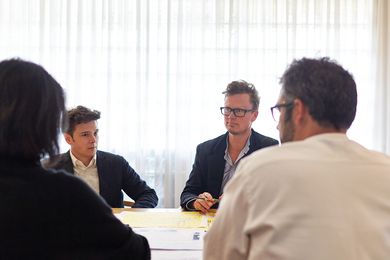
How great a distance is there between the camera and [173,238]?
5.90ft

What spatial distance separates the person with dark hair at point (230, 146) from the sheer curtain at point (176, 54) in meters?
1.09

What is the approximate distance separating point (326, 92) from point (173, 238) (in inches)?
37.9

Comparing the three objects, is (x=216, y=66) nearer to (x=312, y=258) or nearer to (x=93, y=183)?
(x=93, y=183)

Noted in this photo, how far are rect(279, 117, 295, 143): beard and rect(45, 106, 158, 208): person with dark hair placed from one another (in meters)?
1.49

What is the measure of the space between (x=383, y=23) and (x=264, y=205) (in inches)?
129

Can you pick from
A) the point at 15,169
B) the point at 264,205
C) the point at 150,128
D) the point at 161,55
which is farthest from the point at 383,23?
the point at 15,169

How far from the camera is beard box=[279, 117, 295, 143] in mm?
1177

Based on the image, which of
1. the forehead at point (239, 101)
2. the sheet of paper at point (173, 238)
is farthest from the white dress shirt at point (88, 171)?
the forehead at point (239, 101)

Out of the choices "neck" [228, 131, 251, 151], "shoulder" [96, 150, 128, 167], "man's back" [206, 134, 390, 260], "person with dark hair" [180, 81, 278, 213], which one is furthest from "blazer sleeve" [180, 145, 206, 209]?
"man's back" [206, 134, 390, 260]

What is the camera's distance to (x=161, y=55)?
380cm

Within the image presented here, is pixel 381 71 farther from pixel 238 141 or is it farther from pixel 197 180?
pixel 197 180

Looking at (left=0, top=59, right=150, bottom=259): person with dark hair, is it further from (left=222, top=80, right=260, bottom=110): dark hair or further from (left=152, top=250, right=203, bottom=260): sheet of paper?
(left=222, top=80, right=260, bottom=110): dark hair

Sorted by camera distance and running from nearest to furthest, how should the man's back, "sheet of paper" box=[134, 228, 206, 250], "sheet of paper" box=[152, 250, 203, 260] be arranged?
the man's back → "sheet of paper" box=[152, 250, 203, 260] → "sheet of paper" box=[134, 228, 206, 250]

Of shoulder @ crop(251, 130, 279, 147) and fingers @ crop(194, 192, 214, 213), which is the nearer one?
fingers @ crop(194, 192, 214, 213)
